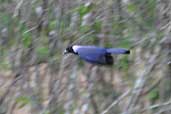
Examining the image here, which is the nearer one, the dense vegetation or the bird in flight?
the bird in flight

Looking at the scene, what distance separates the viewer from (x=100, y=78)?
379 cm

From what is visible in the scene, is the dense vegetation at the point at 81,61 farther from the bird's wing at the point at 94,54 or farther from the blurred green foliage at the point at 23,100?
the bird's wing at the point at 94,54

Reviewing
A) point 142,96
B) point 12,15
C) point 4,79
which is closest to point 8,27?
point 12,15

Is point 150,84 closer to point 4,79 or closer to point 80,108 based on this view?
point 80,108

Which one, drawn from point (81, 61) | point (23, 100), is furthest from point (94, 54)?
point (23, 100)

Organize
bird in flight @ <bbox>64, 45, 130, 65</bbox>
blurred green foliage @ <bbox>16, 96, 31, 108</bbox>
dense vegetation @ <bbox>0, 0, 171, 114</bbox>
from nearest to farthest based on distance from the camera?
bird in flight @ <bbox>64, 45, 130, 65</bbox> → dense vegetation @ <bbox>0, 0, 171, 114</bbox> → blurred green foliage @ <bbox>16, 96, 31, 108</bbox>

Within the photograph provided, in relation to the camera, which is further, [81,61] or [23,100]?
[23,100]

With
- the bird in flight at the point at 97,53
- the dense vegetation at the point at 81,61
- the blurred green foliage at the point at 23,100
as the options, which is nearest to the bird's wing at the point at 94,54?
the bird in flight at the point at 97,53

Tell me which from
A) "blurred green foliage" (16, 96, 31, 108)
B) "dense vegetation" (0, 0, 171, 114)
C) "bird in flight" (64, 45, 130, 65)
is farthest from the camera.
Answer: "blurred green foliage" (16, 96, 31, 108)

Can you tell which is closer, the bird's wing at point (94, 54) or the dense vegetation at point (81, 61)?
the bird's wing at point (94, 54)

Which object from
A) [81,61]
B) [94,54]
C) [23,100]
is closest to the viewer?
[94,54]

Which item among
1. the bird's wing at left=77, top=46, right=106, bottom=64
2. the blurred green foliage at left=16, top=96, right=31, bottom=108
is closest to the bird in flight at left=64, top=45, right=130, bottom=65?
the bird's wing at left=77, top=46, right=106, bottom=64

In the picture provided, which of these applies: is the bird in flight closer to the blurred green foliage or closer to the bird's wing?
the bird's wing

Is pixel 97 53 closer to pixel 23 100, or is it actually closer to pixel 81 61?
pixel 81 61
